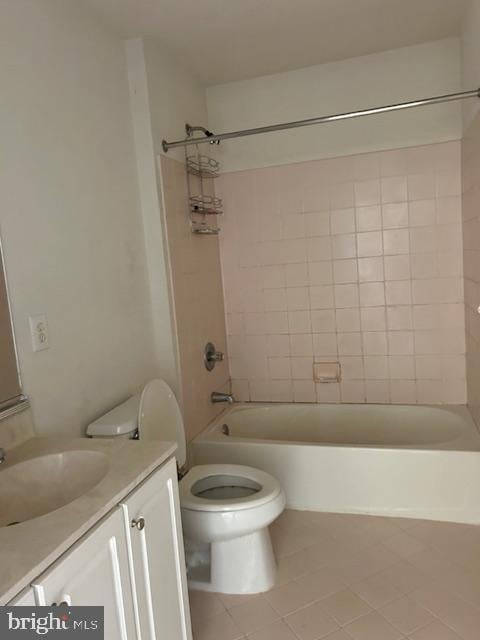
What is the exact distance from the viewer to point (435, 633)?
1736 millimetres

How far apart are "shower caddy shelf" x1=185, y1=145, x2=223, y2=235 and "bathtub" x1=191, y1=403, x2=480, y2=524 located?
117 cm

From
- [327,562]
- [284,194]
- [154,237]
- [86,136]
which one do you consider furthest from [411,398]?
[86,136]

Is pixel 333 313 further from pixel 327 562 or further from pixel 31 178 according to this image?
pixel 31 178

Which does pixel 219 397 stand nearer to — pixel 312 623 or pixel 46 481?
pixel 312 623

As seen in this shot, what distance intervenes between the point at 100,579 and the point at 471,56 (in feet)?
8.70

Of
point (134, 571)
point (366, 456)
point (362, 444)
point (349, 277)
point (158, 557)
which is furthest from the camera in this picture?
point (349, 277)

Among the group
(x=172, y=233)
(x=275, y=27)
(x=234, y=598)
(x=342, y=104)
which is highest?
(x=275, y=27)

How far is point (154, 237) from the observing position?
2484 millimetres

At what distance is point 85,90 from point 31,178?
0.58m

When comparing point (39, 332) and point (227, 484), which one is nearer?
point (39, 332)

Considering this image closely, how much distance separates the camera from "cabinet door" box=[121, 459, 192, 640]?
1274mm

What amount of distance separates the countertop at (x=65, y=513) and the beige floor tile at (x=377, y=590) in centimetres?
110

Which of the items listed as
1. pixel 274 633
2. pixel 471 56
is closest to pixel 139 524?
pixel 274 633

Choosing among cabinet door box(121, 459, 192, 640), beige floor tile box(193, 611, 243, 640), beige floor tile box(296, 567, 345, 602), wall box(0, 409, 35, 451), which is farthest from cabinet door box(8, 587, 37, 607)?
beige floor tile box(296, 567, 345, 602)
